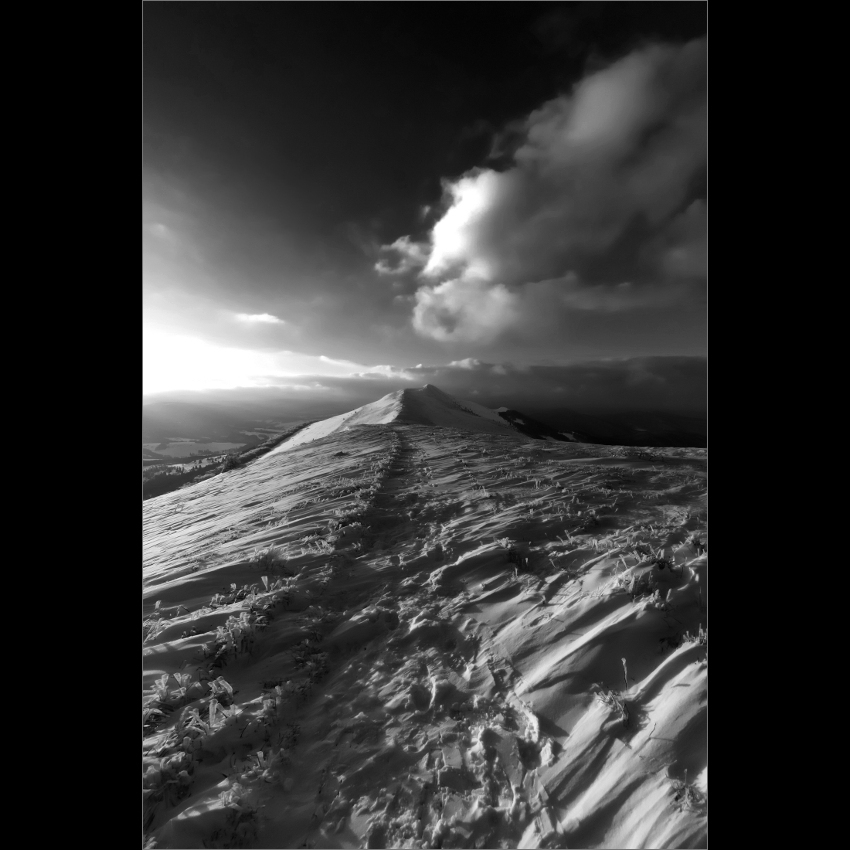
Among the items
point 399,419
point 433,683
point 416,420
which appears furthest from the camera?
point 416,420

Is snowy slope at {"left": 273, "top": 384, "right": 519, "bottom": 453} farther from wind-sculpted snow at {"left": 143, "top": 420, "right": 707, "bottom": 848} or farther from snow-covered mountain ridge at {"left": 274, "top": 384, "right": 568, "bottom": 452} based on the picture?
wind-sculpted snow at {"left": 143, "top": 420, "right": 707, "bottom": 848}

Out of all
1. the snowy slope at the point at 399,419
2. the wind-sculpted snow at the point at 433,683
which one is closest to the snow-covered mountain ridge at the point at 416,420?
the snowy slope at the point at 399,419

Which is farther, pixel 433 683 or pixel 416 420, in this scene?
pixel 416 420

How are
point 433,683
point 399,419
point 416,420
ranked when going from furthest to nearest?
point 416,420
point 399,419
point 433,683

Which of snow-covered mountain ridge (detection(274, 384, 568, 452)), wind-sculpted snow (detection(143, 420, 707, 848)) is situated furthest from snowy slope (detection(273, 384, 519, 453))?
wind-sculpted snow (detection(143, 420, 707, 848))

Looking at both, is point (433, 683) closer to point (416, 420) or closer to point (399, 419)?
point (399, 419)

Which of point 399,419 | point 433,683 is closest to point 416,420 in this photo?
point 399,419
